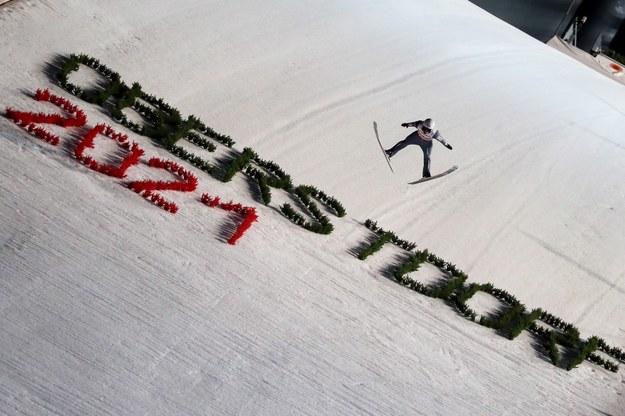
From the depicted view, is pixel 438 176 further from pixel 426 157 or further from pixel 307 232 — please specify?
pixel 307 232

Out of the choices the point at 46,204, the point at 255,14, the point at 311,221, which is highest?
the point at 255,14

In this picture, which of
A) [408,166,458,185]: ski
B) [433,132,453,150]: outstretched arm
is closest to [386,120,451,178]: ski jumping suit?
[433,132,453,150]: outstretched arm

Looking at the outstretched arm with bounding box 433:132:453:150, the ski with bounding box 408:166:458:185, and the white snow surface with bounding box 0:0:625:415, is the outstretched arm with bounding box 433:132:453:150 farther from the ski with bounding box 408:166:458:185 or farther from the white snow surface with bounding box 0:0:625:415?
the ski with bounding box 408:166:458:185

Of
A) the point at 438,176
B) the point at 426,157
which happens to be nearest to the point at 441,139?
the point at 426,157

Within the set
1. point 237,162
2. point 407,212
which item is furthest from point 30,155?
point 407,212

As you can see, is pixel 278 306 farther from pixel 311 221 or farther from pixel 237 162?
pixel 237 162
